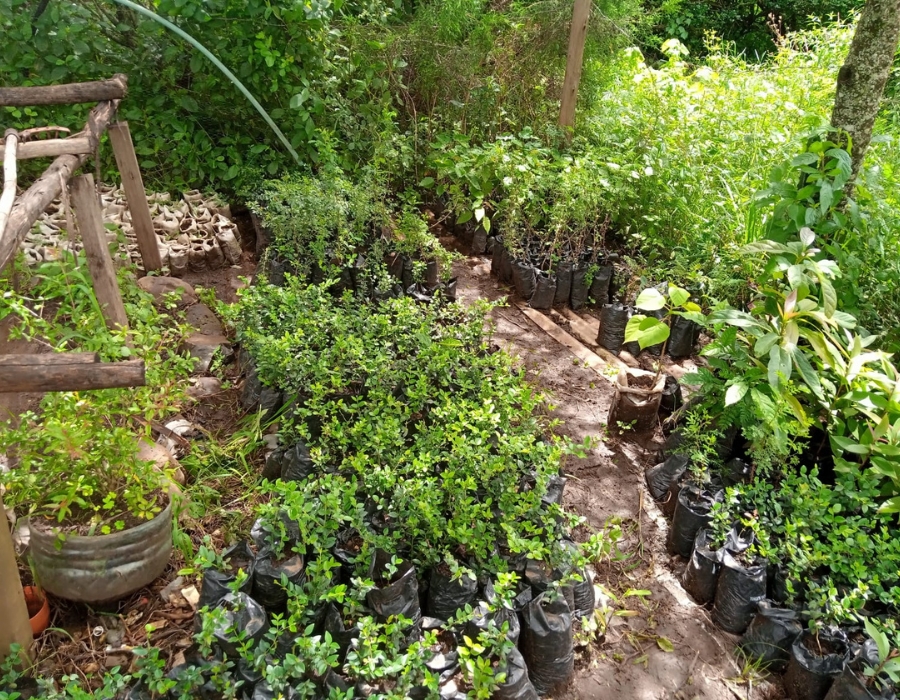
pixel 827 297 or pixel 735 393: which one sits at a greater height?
pixel 827 297

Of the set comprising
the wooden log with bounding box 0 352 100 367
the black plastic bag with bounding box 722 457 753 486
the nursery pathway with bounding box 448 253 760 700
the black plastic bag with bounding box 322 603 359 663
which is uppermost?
the wooden log with bounding box 0 352 100 367

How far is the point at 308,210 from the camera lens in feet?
14.3

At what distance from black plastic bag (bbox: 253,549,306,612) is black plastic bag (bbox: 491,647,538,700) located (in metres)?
0.75

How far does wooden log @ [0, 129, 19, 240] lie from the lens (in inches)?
83.9

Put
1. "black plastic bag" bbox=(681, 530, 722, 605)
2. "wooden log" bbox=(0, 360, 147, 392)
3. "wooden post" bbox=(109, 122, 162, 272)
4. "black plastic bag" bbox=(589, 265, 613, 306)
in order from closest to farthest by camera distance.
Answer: "wooden log" bbox=(0, 360, 147, 392) < "black plastic bag" bbox=(681, 530, 722, 605) < "wooden post" bbox=(109, 122, 162, 272) < "black plastic bag" bbox=(589, 265, 613, 306)

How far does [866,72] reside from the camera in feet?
10.3

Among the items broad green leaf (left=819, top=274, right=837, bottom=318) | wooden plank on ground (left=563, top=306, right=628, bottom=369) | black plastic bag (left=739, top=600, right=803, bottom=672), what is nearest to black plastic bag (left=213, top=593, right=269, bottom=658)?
black plastic bag (left=739, top=600, right=803, bottom=672)

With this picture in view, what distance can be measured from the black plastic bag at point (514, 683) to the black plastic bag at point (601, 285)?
2995 millimetres

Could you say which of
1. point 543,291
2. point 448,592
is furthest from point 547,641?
point 543,291

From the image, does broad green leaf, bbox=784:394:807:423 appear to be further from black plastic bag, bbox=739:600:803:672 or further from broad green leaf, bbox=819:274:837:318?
black plastic bag, bbox=739:600:803:672

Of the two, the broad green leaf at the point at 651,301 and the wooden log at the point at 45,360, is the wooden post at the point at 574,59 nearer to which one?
the broad green leaf at the point at 651,301

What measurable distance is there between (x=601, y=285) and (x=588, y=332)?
0.38 metres

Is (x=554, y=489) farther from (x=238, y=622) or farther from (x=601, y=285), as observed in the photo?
(x=601, y=285)

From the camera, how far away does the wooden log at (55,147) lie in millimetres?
2818
